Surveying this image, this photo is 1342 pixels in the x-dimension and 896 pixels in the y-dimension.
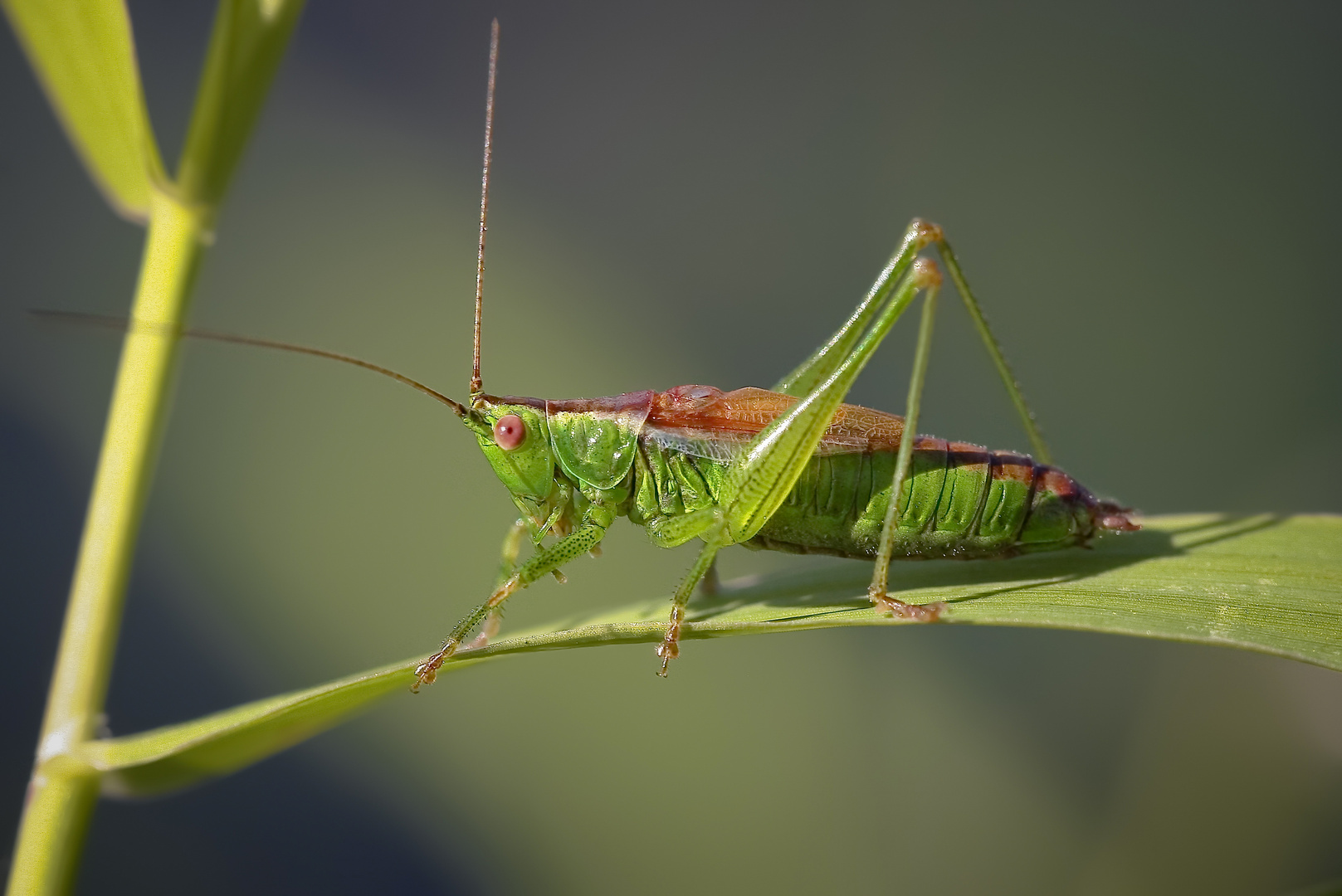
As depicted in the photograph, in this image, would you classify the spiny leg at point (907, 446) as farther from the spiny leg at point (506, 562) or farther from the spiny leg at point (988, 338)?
the spiny leg at point (506, 562)

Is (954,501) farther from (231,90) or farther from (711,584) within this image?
(231,90)

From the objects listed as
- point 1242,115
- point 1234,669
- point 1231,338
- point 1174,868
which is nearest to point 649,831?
point 1174,868

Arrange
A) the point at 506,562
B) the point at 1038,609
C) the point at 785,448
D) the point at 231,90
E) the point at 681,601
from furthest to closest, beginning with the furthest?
the point at 506,562
the point at 785,448
the point at 681,601
the point at 231,90
the point at 1038,609

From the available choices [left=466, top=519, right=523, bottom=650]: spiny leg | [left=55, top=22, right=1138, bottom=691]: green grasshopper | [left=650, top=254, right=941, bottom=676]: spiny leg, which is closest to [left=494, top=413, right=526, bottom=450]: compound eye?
[left=55, top=22, right=1138, bottom=691]: green grasshopper

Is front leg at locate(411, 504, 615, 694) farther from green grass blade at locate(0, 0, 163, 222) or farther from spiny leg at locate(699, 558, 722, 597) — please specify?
green grass blade at locate(0, 0, 163, 222)

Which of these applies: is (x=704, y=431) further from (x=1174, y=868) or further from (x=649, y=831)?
(x=1174, y=868)

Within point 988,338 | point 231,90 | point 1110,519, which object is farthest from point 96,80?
point 1110,519

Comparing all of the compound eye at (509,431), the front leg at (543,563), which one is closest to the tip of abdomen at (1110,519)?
the front leg at (543,563)
